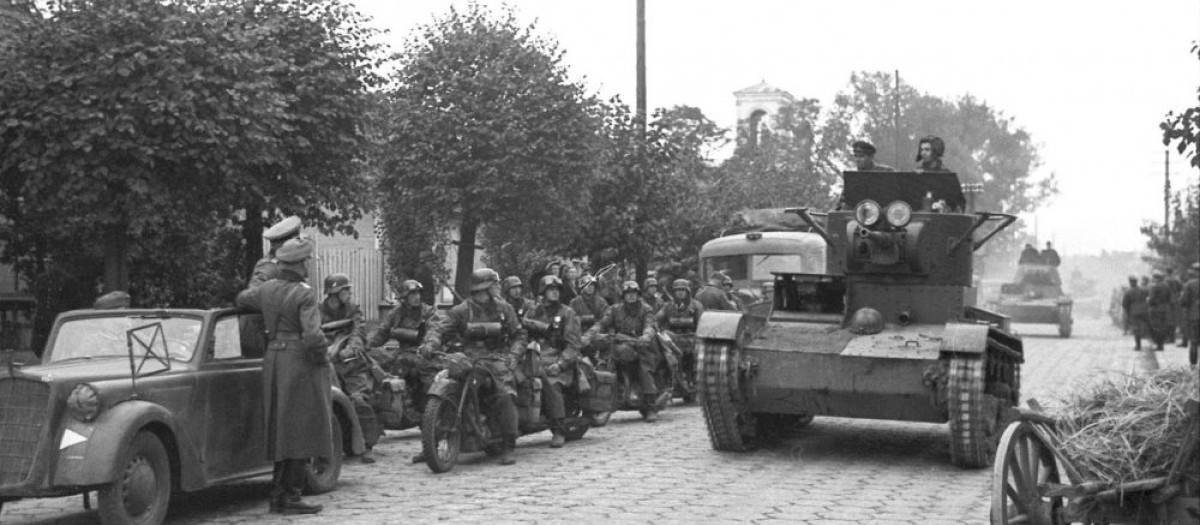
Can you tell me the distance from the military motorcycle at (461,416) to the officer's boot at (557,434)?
30cm

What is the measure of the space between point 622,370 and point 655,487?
5324mm

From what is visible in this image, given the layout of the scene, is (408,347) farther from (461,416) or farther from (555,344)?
(461,416)

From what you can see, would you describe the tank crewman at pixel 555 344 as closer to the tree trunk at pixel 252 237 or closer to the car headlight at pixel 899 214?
the car headlight at pixel 899 214

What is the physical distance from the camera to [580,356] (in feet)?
45.8

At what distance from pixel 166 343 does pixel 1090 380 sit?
5.25 m

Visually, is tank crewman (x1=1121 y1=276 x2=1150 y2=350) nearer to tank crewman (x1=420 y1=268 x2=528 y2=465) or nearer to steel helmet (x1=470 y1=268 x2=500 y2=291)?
tank crewman (x1=420 y1=268 x2=528 y2=465)

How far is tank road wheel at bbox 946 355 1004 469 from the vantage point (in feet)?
36.9

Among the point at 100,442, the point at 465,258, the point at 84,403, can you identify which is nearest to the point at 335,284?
the point at 84,403

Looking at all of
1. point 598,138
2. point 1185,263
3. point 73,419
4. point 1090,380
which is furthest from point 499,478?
point 1185,263

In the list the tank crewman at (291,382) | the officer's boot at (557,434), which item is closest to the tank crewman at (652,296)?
the officer's boot at (557,434)

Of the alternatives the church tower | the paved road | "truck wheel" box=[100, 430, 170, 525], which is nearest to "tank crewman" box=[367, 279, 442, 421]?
the paved road

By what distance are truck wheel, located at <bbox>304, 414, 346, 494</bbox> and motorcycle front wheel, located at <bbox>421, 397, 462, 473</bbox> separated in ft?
2.49

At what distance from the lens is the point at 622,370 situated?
15867mm

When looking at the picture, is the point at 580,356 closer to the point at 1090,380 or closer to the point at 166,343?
the point at 166,343
